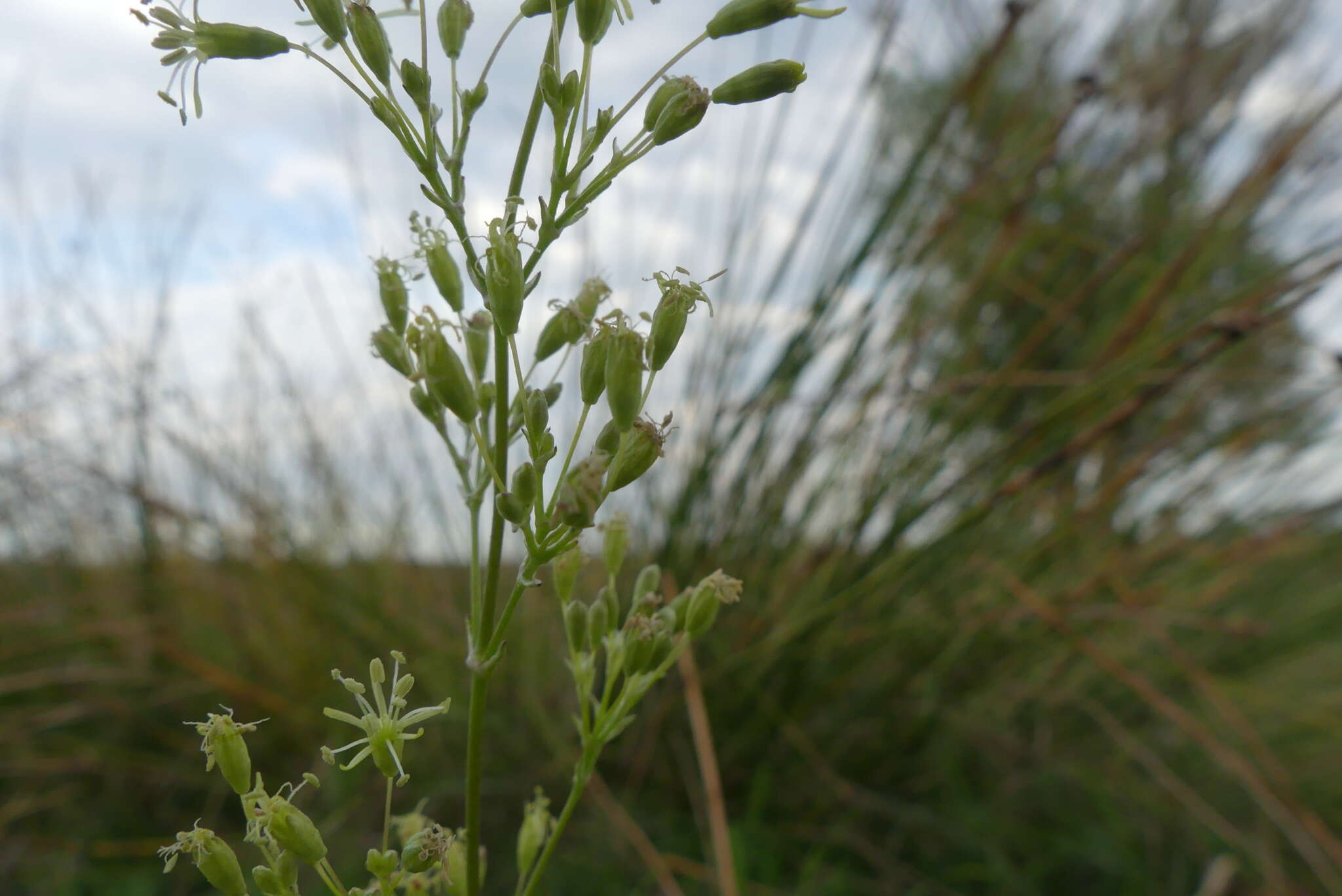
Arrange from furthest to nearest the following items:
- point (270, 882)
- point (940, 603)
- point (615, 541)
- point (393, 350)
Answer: point (940, 603) < point (615, 541) < point (393, 350) < point (270, 882)

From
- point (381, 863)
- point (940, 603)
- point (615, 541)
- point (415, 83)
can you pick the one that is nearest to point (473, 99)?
point (415, 83)

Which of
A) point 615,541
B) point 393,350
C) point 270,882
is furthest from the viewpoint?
point 615,541

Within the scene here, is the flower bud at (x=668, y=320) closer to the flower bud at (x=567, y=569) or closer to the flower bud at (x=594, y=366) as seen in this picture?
the flower bud at (x=594, y=366)

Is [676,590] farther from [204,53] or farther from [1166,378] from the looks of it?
[204,53]

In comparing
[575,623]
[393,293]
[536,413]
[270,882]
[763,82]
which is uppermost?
[763,82]

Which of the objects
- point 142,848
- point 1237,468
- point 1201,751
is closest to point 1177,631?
point 1201,751

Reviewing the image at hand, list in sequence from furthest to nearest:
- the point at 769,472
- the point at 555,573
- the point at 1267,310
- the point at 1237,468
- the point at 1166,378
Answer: the point at 1237,468 < the point at 769,472 < the point at 1267,310 < the point at 1166,378 < the point at 555,573

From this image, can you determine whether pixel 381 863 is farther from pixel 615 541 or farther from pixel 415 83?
pixel 415 83
